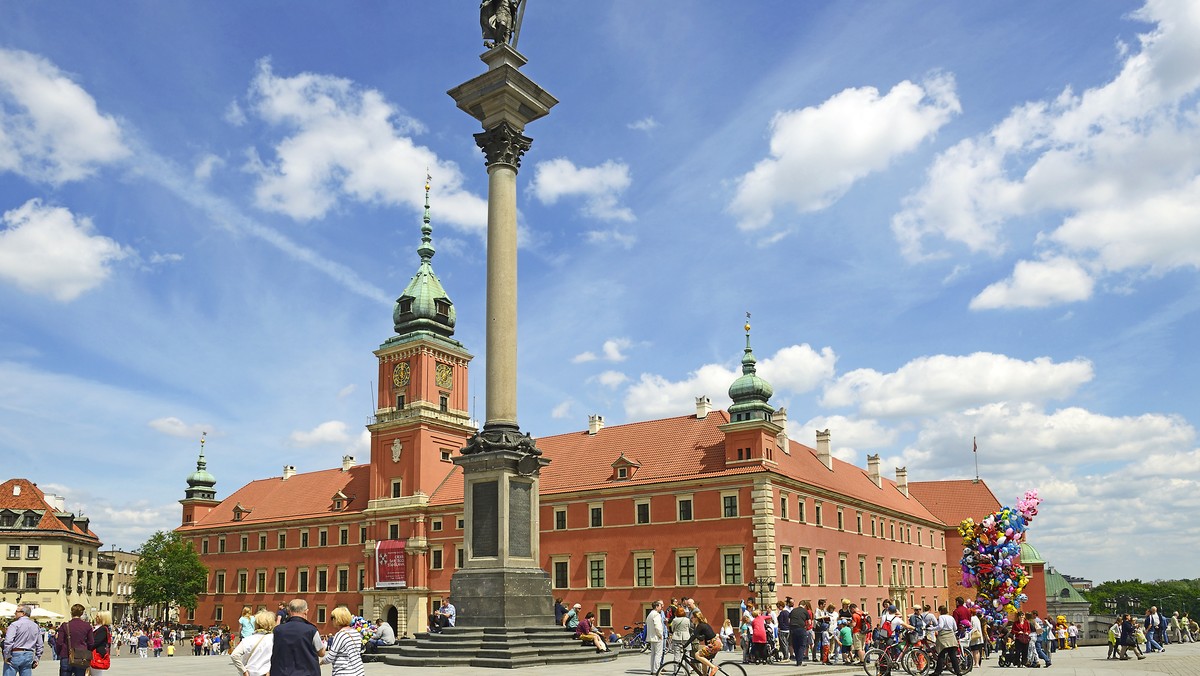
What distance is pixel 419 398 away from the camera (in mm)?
63438

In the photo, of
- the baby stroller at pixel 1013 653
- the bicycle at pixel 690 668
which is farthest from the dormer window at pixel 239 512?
the bicycle at pixel 690 668

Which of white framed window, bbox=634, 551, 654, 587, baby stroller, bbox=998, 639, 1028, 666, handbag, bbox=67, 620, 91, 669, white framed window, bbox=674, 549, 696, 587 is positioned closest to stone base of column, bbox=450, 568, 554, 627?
handbag, bbox=67, 620, 91, 669

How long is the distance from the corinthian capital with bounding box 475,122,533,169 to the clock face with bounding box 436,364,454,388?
136 ft

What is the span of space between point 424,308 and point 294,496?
1929 cm

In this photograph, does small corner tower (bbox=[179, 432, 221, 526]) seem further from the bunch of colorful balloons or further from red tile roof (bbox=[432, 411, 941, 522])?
the bunch of colorful balloons

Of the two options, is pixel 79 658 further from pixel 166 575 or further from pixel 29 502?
pixel 29 502

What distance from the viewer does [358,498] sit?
67625 millimetres

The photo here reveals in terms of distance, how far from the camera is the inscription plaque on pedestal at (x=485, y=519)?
74.1 ft

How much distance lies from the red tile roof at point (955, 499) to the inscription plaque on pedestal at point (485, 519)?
64306 millimetres

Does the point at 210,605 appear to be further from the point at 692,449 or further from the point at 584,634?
the point at 584,634

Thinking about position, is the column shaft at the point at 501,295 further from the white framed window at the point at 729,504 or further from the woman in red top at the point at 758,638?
the white framed window at the point at 729,504

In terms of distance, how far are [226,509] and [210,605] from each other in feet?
26.5

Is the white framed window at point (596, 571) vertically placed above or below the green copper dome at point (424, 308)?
below

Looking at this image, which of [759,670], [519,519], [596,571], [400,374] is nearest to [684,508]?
[596,571]
